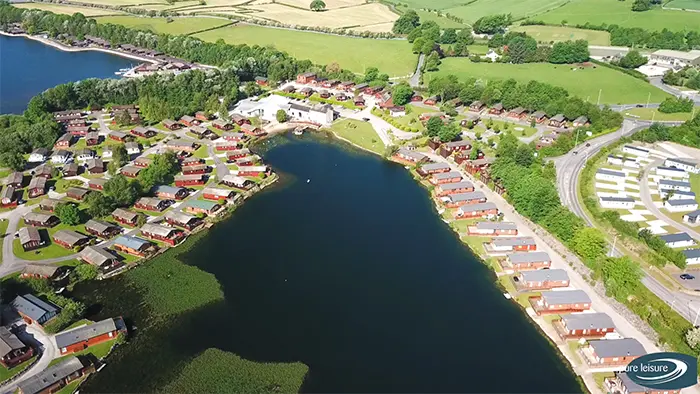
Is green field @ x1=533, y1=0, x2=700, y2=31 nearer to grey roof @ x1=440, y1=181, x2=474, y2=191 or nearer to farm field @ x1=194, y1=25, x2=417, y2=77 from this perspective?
farm field @ x1=194, y1=25, x2=417, y2=77

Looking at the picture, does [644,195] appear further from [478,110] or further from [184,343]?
[184,343]

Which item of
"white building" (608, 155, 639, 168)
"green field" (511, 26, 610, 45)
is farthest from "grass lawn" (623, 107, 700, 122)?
"green field" (511, 26, 610, 45)

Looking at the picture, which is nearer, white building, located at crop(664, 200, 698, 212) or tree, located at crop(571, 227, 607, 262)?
tree, located at crop(571, 227, 607, 262)

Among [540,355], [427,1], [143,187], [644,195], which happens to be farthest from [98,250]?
[427,1]

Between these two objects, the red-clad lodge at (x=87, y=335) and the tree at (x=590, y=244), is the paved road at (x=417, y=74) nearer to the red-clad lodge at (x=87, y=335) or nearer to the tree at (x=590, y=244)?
the tree at (x=590, y=244)

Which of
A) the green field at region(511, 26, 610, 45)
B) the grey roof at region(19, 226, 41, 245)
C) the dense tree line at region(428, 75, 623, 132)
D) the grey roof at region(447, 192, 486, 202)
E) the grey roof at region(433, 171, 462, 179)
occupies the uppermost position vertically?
the green field at region(511, 26, 610, 45)

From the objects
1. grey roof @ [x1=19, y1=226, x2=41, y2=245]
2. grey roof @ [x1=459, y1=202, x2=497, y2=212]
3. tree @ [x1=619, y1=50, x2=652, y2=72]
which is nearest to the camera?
grey roof @ [x1=19, y1=226, x2=41, y2=245]
